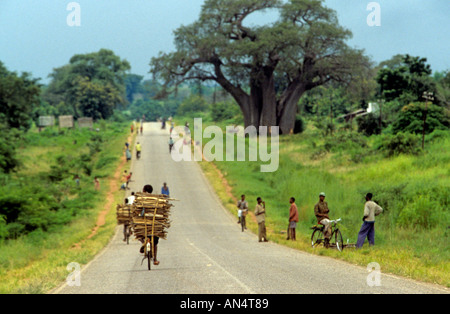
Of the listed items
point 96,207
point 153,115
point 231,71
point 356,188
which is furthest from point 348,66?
point 153,115

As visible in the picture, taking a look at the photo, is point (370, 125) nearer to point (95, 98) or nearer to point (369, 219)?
point (369, 219)

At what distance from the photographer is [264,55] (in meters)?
60.6

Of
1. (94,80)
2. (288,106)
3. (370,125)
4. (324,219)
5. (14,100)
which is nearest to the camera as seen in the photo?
(324,219)

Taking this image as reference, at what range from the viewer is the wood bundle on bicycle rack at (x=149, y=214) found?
1344cm

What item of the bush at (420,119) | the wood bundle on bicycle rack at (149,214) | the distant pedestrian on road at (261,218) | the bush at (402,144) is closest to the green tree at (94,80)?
the bush at (420,119)

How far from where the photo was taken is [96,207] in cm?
3447

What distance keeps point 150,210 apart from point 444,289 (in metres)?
6.70

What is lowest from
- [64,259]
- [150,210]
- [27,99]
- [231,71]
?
[64,259]

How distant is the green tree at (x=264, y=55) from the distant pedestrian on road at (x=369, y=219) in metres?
41.8

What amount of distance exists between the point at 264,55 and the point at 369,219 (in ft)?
147

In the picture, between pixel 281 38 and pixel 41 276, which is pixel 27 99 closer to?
pixel 281 38

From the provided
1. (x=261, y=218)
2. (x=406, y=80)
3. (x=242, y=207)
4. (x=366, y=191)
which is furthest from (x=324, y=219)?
(x=406, y=80)

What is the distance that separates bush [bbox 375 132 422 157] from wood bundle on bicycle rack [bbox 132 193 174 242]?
84.8 ft

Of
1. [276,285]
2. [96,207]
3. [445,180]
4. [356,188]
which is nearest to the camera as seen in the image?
[276,285]
